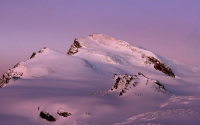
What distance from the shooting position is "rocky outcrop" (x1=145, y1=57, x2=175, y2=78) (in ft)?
148

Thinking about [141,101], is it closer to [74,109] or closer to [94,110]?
[94,110]

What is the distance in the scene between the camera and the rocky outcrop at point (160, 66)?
1776 inches

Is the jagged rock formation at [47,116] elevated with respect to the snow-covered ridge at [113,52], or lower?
lower

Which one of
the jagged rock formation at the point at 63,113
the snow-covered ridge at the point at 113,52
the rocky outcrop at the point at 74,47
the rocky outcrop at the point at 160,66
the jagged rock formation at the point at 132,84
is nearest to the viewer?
the jagged rock formation at the point at 63,113

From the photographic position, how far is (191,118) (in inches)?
381

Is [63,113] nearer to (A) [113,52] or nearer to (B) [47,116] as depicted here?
(B) [47,116]

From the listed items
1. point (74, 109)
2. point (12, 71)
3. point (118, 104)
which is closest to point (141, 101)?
point (118, 104)

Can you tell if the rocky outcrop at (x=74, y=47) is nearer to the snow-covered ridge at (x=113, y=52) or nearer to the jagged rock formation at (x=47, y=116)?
the snow-covered ridge at (x=113, y=52)

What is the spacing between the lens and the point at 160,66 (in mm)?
46719

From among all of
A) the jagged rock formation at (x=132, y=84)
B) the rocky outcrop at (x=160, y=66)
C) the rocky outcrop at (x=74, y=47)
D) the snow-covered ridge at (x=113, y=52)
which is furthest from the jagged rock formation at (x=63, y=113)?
the rocky outcrop at (x=74, y=47)

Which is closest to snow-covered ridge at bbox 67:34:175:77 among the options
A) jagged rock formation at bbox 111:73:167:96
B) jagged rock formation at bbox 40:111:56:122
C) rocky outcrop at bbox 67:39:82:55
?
rocky outcrop at bbox 67:39:82:55

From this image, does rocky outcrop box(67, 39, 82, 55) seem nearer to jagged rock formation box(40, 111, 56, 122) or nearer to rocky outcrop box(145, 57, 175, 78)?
rocky outcrop box(145, 57, 175, 78)

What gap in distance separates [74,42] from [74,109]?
49.0 metres

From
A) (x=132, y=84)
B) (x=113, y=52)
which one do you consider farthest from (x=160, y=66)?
(x=132, y=84)
